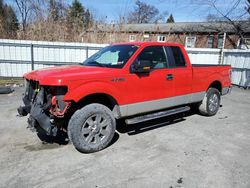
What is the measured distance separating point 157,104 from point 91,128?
1653 millimetres

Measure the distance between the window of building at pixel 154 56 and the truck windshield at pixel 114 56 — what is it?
0.22m

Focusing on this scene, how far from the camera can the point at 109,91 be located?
12.9ft

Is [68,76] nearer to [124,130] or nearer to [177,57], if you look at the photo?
[124,130]

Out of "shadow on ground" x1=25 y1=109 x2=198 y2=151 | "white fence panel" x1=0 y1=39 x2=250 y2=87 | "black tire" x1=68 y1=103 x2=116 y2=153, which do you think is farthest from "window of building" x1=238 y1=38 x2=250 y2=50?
"black tire" x1=68 y1=103 x2=116 y2=153

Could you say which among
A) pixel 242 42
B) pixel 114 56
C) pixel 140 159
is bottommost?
pixel 140 159

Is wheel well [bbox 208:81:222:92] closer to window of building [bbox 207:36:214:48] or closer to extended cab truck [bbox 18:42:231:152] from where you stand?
extended cab truck [bbox 18:42:231:152]

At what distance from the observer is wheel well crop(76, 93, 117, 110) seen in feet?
12.9

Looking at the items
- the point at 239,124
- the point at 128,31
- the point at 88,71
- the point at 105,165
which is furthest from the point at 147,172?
the point at 128,31

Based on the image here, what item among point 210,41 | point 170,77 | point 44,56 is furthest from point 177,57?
point 210,41

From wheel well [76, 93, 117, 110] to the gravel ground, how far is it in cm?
79

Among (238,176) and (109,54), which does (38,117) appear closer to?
(109,54)

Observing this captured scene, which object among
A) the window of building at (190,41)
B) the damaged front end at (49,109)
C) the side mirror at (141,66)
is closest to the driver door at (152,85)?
the side mirror at (141,66)

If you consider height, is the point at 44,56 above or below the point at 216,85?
above

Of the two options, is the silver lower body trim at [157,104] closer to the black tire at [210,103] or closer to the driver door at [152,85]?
the driver door at [152,85]
